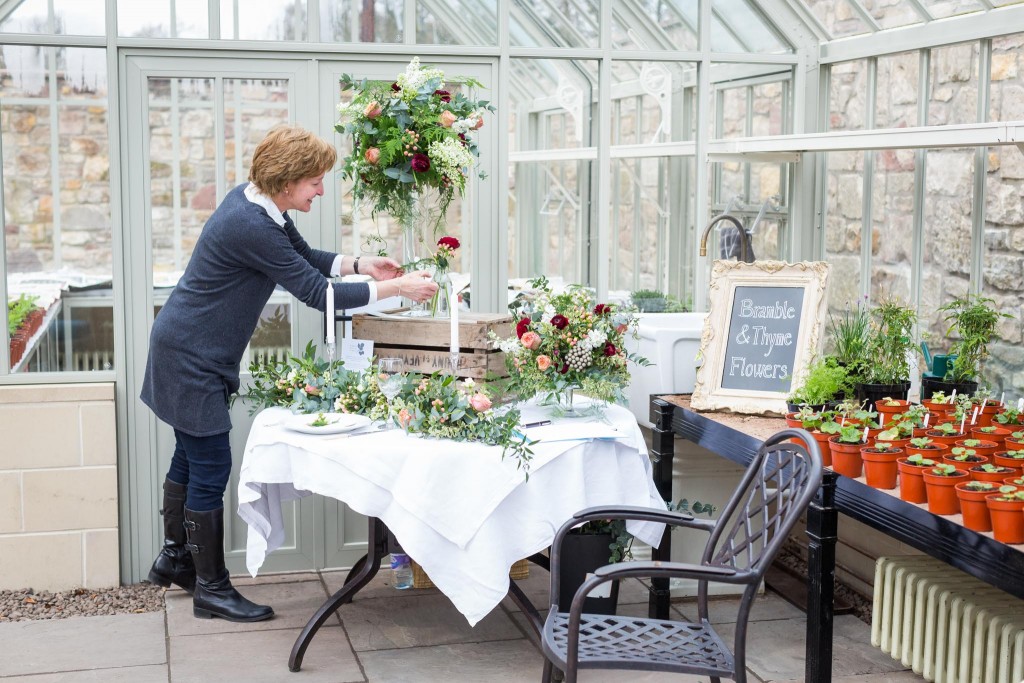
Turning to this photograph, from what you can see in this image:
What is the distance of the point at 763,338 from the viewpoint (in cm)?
404

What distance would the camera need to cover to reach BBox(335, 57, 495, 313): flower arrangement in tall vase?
12.7ft

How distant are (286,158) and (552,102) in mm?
1331

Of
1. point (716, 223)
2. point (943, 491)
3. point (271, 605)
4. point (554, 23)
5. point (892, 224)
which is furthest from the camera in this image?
point (716, 223)

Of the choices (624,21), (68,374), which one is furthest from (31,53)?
(624,21)

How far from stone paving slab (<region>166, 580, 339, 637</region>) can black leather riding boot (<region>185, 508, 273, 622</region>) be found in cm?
3

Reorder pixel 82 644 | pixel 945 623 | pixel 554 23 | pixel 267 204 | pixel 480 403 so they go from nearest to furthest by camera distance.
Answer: pixel 945 623, pixel 480 403, pixel 267 204, pixel 82 644, pixel 554 23

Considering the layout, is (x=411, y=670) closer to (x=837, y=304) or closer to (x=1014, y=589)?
(x=1014, y=589)

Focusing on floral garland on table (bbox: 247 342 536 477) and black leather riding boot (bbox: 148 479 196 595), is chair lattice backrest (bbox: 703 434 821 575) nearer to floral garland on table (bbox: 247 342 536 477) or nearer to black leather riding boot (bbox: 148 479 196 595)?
floral garland on table (bbox: 247 342 536 477)

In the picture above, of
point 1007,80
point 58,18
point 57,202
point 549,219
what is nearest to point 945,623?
point 1007,80

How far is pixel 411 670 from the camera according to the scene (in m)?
3.68

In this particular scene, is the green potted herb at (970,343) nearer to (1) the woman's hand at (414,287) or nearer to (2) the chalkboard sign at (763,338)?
(2) the chalkboard sign at (763,338)

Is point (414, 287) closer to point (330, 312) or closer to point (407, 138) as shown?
point (330, 312)

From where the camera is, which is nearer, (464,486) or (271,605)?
(464,486)

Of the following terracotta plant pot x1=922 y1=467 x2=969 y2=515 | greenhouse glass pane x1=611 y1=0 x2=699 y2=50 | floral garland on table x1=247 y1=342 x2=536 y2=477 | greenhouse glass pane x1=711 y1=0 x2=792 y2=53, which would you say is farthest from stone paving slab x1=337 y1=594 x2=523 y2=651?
greenhouse glass pane x1=711 y1=0 x2=792 y2=53
